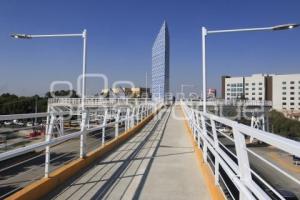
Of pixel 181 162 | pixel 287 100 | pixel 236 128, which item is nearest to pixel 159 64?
pixel 287 100

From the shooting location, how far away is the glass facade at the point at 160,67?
256 ft

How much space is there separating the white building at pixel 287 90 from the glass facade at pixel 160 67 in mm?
56814

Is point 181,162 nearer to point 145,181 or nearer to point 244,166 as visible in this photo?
point 145,181

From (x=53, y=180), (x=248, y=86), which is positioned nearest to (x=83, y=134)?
(x=53, y=180)

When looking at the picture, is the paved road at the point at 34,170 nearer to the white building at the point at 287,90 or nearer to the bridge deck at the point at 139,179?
the bridge deck at the point at 139,179

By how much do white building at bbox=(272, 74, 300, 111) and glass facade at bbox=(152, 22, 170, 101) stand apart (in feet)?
186

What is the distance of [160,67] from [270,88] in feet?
236

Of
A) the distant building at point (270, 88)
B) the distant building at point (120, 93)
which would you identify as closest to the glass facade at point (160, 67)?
the distant building at point (120, 93)

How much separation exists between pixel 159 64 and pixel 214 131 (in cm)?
8169

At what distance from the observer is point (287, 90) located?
132750 mm

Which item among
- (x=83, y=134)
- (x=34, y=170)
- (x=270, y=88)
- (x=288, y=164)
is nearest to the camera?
(x=83, y=134)

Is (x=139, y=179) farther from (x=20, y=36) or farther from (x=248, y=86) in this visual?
(x=248, y=86)

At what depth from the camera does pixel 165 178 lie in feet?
24.5

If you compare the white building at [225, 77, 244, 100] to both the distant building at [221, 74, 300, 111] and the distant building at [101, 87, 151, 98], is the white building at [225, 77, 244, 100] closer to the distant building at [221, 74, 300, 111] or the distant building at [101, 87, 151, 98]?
the distant building at [221, 74, 300, 111]
